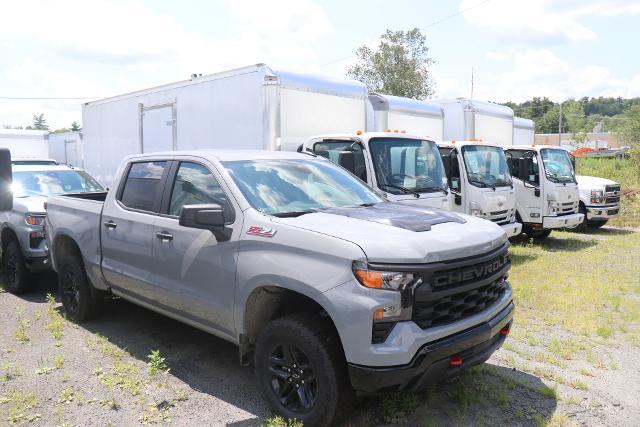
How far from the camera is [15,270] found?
727cm

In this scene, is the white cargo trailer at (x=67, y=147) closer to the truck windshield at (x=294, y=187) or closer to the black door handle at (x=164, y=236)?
the black door handle at (x=164, y=236)

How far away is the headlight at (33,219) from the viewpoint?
23.1 feet

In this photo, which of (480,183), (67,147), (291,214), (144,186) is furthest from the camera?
(67,147)

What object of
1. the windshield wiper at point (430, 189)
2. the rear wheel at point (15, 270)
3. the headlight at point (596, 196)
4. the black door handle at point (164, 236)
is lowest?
the rear wheel at point (15, 270)

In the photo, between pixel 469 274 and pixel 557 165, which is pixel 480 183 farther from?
pixel 469 274

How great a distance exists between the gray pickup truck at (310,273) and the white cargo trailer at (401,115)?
4.89 metres

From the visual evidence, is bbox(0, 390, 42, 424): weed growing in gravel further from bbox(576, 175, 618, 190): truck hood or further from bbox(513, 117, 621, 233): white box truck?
bbox(576, 175, 618, 190): truck hood

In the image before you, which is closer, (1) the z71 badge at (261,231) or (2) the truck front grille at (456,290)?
(2) the truck front grille at (456,290)

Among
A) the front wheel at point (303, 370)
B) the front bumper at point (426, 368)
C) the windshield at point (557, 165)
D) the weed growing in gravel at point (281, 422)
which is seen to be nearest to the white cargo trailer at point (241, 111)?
the windshield at point (557, 165)

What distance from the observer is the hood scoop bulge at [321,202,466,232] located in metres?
3.68

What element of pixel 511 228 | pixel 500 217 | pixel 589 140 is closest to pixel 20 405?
pixel 500 217

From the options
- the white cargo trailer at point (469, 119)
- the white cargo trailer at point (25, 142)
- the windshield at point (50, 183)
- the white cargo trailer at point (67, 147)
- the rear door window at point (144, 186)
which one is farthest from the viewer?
the white cargo trailer at point (25, 142)

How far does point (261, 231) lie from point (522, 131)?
13.9 m

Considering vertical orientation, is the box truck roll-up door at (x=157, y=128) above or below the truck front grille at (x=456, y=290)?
above
